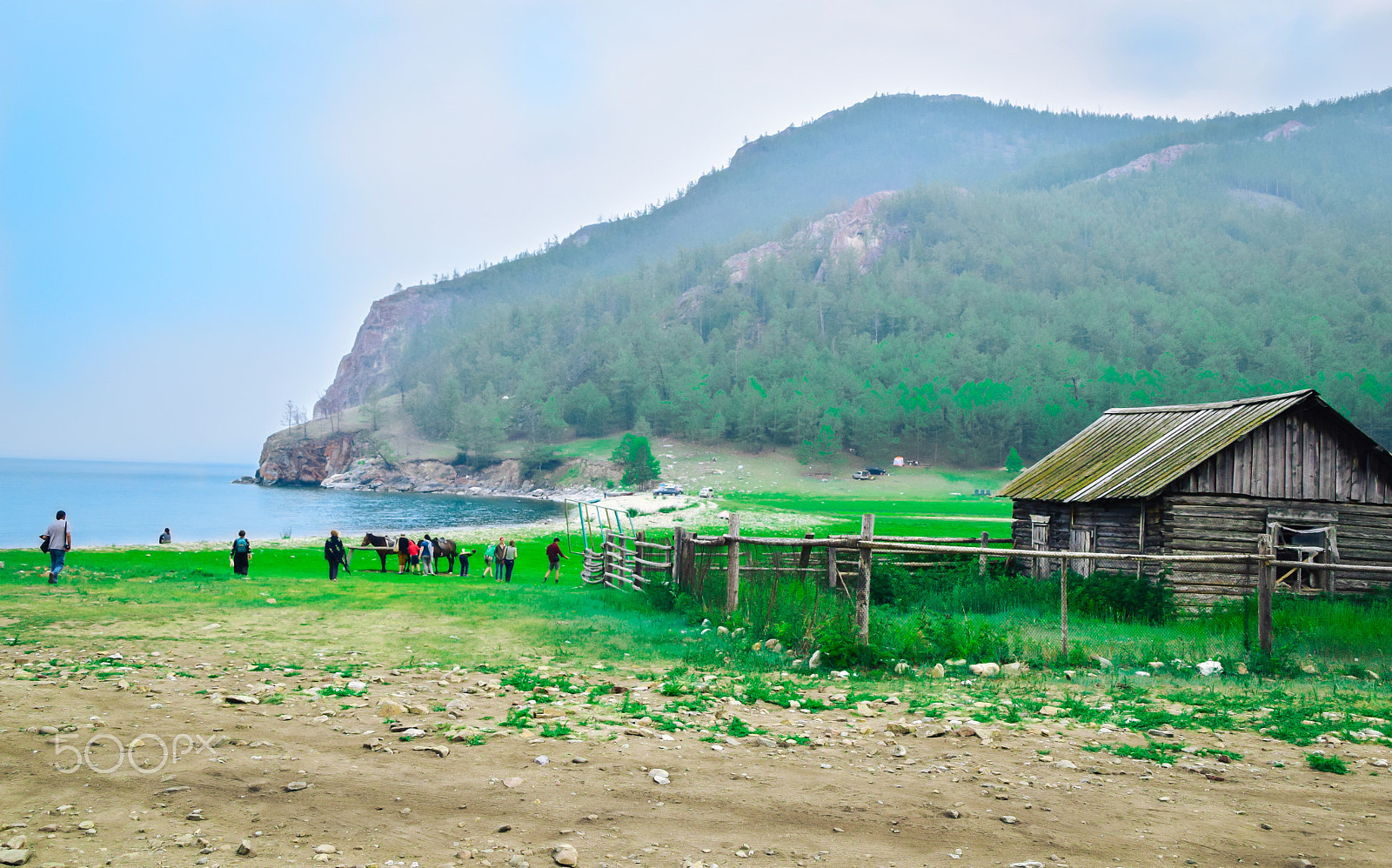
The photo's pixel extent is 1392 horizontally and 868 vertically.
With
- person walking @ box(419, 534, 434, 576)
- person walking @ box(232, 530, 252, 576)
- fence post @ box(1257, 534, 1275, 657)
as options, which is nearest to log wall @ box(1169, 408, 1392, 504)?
fence post @ box(1257, 534, 1275, 657)

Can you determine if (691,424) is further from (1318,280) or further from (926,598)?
(1318,280)

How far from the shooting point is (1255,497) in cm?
2022

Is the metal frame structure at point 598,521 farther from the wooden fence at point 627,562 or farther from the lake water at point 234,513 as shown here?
the lake water at point 234,513

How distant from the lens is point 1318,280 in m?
183

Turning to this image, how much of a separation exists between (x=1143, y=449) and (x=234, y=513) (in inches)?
3888

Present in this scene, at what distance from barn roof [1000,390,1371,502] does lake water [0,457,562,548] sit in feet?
160

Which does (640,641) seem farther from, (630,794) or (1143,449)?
(1143,449)

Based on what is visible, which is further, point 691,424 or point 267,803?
point 691,424

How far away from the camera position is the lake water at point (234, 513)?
68.9 meters

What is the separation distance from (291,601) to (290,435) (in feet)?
646

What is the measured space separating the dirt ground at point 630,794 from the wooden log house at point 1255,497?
1295cm

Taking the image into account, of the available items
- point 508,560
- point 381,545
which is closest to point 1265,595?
point 508,560

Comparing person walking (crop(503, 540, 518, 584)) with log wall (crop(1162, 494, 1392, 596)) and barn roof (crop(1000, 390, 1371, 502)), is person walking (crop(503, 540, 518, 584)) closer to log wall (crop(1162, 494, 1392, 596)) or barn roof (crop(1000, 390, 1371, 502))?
barn roof (crop(1000, 390, 1371, 502))

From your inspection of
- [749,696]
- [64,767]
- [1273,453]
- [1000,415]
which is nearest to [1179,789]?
[749,696]
